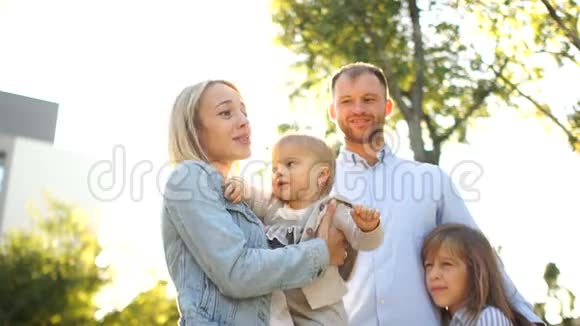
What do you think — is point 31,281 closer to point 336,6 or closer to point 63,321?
point 63,321

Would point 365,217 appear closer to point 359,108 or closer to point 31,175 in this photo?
point 359,108

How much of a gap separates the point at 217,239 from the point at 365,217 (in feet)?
1.71

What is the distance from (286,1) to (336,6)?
1.11m

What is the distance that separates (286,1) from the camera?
11.9m

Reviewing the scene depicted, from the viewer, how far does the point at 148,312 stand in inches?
679

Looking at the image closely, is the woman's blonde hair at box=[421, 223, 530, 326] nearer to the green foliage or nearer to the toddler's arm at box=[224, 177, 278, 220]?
the toddler's arm at box=[224, 177, 278, 220]

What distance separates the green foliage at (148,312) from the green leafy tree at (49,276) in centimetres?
65

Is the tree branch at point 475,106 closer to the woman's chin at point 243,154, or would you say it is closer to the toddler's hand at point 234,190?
the woman's chin at point 243,154

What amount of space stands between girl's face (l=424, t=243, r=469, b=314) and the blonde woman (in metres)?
0.86

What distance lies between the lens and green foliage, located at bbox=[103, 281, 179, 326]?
55.8ft

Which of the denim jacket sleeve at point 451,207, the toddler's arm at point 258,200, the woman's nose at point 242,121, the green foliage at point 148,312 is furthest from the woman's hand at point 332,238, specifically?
the green foliage at point 148,312

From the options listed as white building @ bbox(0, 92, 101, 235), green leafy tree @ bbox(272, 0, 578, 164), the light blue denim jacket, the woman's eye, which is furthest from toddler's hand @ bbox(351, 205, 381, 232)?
white building @ bbox(0, 92, 101, 235)

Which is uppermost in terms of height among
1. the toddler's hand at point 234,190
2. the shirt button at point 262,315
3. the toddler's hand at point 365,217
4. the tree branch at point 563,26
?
the tree branch at point 563,26

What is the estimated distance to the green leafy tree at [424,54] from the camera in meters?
10.8
